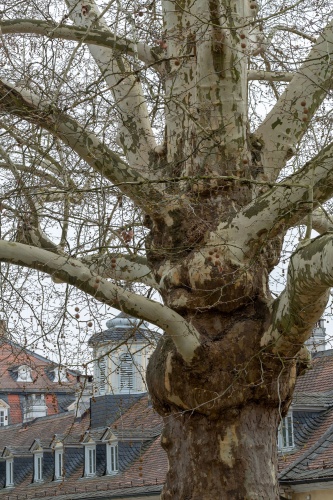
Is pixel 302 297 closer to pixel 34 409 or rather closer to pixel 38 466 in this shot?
pixel 38 466

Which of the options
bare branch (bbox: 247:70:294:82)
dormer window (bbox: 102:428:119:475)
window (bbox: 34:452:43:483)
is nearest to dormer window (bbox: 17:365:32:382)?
window (bbox: 34:452:43:483)

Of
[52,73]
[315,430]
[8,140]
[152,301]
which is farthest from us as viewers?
[315,430]

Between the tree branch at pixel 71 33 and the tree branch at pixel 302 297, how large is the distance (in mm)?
2633

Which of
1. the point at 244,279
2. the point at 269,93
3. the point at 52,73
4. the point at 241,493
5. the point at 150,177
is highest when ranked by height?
the point at 269,93

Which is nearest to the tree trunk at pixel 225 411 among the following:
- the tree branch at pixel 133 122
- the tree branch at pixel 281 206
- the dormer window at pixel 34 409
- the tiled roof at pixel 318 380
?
the tree branch at pixel 281 206

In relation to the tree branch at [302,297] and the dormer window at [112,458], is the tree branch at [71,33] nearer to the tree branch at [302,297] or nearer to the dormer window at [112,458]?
the tree branch at [302,297]

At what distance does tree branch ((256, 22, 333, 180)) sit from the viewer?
10.3m

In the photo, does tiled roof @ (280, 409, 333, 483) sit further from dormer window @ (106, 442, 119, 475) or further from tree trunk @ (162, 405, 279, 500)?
tree trunk @ (162, 405, 279, 500)

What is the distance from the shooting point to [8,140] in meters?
12.5

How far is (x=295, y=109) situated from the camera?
34.2 feet

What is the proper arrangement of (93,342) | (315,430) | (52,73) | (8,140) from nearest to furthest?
1. (52,73)
2. (93,342)
3. (8,140)
4. (315,430)

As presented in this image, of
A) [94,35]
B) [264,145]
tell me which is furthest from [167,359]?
[94,35]

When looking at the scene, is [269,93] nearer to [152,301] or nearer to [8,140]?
[8,140]

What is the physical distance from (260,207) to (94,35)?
244 centimetres
